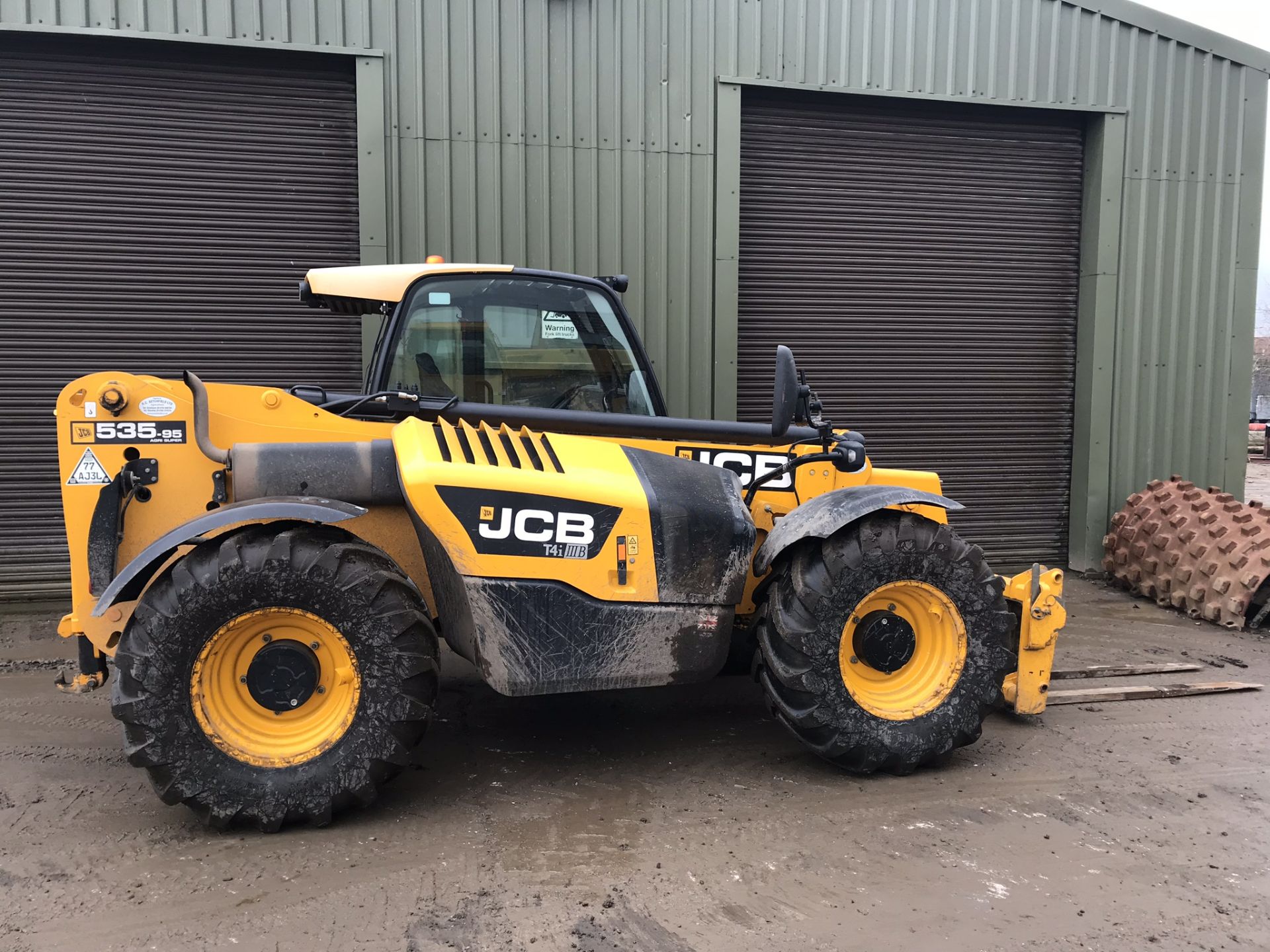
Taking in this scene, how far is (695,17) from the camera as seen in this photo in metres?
7.63

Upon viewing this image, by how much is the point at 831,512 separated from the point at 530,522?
1293 millimetres

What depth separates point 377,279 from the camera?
437cm

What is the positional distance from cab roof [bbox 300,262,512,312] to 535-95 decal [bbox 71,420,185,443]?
1006 mm

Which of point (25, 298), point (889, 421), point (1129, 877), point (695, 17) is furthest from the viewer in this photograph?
point (889, 421)

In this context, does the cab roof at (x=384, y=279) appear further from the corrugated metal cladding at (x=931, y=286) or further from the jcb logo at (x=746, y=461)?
the corrugated metal cladding at (x=931, y=286)

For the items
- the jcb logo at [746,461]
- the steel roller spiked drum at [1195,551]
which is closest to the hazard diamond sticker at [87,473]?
the jcb logo at [746,461]

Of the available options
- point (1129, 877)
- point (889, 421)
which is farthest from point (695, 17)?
point (1129, 877)

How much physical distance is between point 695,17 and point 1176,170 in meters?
4.74

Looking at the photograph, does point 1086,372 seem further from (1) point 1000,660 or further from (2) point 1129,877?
(2) point 1129,877

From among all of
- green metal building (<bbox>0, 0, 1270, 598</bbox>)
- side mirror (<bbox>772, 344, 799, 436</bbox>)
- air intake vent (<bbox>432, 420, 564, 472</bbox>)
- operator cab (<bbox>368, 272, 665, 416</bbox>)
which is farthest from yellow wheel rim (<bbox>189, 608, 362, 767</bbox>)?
green metal building (<bbox>0, 0, 1270, 598</bbox>)

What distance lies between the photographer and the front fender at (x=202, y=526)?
3477 mm

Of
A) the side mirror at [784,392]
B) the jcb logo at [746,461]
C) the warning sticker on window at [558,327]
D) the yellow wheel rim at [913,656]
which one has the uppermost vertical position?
the warning sticker on window at [558,327]

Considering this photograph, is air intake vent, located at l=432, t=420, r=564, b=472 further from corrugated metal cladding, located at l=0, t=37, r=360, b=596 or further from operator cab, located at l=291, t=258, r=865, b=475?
corrugated metal cladding, located at l=0, t=37, r=360, b=596

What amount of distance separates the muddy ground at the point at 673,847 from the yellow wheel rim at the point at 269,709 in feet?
1.08
